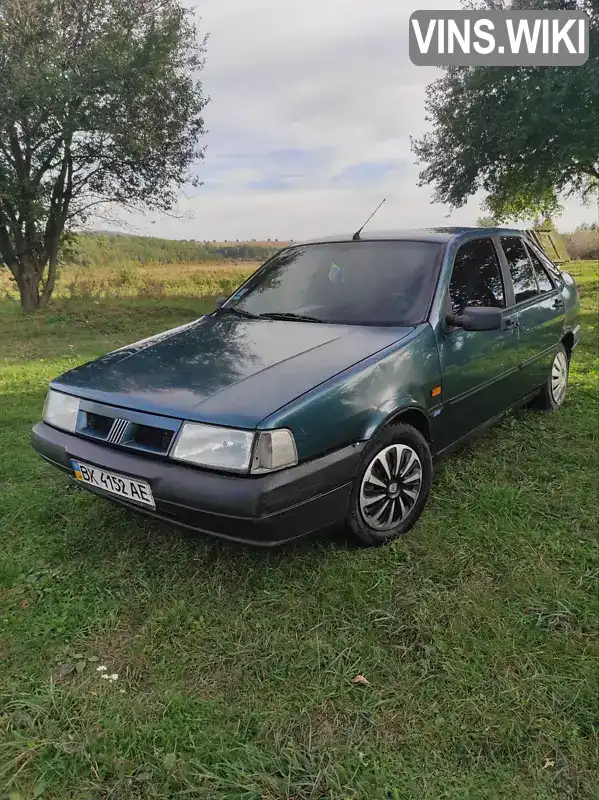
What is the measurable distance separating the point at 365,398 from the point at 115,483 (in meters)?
1.22

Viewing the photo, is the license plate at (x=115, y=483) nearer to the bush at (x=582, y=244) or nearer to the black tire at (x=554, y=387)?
the black tire at (x=554, y=387)

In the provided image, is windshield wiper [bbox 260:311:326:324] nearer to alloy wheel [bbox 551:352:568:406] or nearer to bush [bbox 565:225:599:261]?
alloy wheel [bbox 551:352:568:406]

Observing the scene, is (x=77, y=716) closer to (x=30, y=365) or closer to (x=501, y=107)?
(x=30, y=365)

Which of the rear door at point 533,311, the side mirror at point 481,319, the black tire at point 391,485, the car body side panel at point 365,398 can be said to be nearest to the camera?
the car body side panel at point 365,398

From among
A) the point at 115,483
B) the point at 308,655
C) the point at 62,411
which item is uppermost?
the point at 62,411

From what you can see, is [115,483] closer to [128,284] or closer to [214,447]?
[214,447]

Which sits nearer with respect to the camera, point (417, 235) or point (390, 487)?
point (390, 487)

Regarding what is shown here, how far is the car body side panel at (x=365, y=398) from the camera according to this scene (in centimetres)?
239


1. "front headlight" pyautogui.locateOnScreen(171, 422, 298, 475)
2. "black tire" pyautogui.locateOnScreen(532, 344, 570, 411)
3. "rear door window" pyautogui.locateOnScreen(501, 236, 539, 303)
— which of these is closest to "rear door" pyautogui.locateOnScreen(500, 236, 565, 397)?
"rear door window" pyautogui.locateOnScreen(501, 236, 539, 303)

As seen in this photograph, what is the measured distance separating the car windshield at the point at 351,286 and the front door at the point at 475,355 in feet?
0.70

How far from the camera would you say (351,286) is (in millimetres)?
3484

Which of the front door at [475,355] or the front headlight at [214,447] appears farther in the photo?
the front door at [475,355]

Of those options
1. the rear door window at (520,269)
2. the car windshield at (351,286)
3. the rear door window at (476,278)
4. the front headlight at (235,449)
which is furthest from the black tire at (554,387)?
the front headlight at (235,449)

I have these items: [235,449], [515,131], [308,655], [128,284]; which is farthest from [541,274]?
[128,284]
